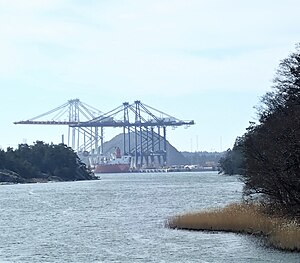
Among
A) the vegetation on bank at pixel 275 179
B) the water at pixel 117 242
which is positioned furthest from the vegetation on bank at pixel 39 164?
the vegetation on bank at pixel 275 179

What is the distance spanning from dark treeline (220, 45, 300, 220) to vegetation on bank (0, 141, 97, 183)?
104m

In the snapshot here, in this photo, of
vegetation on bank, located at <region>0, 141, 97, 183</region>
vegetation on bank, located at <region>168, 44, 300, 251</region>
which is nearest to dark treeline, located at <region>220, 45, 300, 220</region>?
vegetation on bank, located at <region>168, 44, 300, 251</region>

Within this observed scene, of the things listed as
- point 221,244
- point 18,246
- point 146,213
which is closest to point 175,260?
point 221,244

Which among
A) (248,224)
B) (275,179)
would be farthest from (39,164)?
(275,179)

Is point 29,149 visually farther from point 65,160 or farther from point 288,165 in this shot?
point 288,165

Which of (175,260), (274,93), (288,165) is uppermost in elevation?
(274,93)

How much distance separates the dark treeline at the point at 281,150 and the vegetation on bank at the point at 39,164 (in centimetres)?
10415

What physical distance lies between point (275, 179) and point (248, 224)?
4.60 meters

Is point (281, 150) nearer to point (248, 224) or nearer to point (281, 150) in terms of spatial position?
point (281, 150)

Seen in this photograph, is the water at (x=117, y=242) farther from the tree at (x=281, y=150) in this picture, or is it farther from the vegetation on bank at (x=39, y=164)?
the vegetation on bank at (x=39, y=164)

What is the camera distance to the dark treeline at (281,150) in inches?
1133

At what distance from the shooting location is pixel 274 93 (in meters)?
45.4

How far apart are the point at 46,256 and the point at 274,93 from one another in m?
20.0

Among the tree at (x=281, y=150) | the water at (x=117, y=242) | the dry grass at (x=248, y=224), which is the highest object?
the tree at (x=281, y=150)
